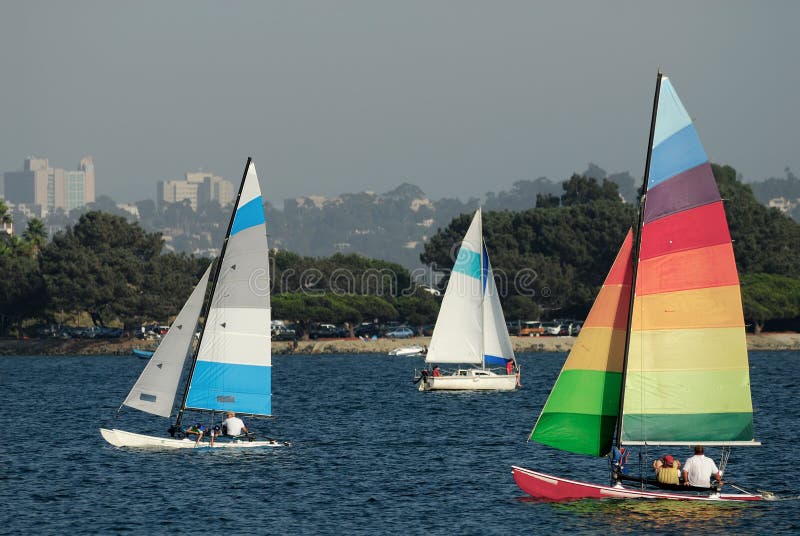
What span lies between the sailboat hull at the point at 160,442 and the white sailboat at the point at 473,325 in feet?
101

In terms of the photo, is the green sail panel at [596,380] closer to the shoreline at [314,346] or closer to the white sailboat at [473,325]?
the white sailboat at [473,325]

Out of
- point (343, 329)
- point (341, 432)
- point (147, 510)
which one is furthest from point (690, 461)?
point (343, 329)

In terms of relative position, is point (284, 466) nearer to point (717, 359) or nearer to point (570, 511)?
point (570, 511)

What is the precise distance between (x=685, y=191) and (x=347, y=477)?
16.9 m

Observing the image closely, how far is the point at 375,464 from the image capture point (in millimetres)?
47062

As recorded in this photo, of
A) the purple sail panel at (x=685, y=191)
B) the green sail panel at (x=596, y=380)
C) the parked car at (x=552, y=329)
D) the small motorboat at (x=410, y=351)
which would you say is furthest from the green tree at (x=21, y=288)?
the purple sail panel at (x=685, y=191)

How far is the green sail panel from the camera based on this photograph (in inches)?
1335

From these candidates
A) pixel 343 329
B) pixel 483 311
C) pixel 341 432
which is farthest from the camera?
pixel 343 329

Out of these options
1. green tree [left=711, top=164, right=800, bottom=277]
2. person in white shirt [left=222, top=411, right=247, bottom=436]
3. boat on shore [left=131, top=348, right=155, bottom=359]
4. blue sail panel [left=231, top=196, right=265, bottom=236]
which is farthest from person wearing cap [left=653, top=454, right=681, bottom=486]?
green tree [left=711, top=164, right=800, bottom=277]

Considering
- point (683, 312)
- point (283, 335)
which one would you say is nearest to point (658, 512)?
point (683, 312)

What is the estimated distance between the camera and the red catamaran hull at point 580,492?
1339 inches

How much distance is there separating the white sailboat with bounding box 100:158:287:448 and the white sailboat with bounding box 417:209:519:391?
32.8 metres

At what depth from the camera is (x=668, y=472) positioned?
112ft

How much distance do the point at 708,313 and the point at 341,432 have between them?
28.1 metres
